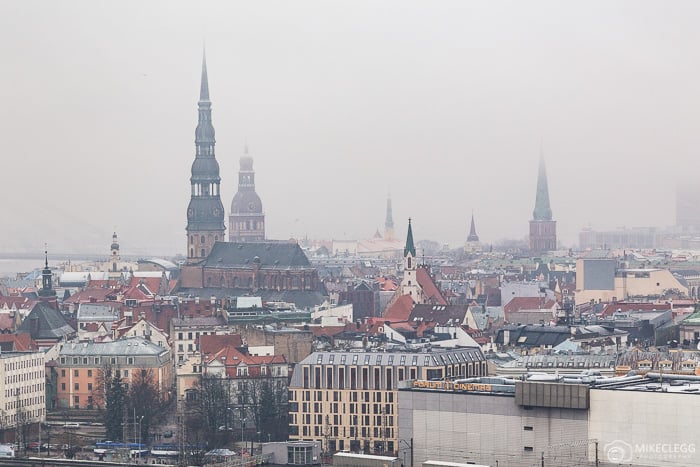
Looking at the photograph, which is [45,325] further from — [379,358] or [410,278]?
[410,278]

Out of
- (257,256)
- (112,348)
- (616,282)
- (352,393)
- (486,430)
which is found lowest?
(352,393)

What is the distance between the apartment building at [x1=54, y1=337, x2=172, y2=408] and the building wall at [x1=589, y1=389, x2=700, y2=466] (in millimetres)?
22583

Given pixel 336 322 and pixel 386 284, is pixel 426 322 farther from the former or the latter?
pixel 386 284

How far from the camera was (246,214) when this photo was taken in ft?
409

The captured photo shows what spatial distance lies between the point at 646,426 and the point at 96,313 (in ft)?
127

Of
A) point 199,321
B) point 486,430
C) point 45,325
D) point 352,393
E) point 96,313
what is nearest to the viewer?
point 486,430

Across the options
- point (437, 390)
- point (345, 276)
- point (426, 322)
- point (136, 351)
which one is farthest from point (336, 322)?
point (345, 276)

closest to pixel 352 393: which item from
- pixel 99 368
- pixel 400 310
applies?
pixel 99 368

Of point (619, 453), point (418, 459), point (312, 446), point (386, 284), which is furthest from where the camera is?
point (386, 284)

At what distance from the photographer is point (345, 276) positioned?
4215 inches

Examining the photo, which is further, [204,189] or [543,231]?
[543,231]

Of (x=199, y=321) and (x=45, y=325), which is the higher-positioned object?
(x=199, y=321)

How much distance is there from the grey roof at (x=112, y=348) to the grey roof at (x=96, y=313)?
11.1m

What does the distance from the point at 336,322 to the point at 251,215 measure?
62.9 meters
